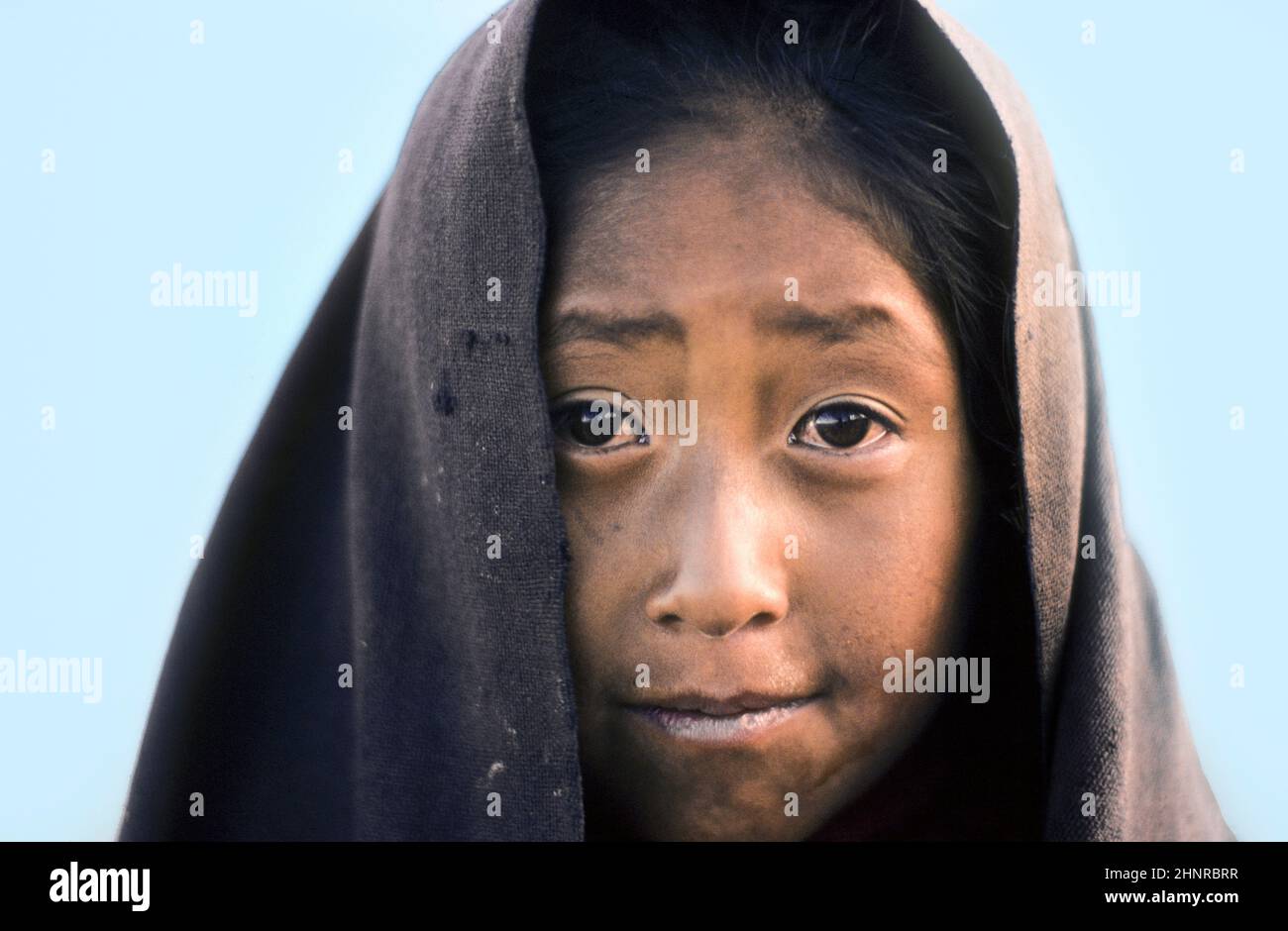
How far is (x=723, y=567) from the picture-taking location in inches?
53.0

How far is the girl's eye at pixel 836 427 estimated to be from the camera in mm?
1446

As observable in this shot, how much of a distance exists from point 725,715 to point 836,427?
339mm

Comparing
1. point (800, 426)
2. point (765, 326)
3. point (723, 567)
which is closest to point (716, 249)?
point (765, 326)

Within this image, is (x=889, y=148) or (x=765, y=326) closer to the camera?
(x=765, y=326)

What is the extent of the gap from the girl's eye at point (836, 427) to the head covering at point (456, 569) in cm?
18

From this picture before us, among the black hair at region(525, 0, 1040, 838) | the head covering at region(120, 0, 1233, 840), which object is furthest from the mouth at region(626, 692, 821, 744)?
the black hair at region(525, 0, 1040, 838)

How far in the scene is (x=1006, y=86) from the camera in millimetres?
1588

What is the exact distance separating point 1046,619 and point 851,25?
28.8 inches

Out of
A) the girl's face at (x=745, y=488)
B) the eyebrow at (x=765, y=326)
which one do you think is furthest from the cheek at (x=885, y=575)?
the eyebrow at (x=765, y=326)

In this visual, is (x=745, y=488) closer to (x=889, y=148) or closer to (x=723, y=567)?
(x=723, y=567)

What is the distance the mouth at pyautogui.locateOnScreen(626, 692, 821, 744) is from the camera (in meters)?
1.39

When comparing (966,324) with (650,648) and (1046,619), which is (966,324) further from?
(650,648)

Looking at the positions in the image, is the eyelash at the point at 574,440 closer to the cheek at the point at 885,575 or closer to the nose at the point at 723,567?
the nose at the point at 723,567

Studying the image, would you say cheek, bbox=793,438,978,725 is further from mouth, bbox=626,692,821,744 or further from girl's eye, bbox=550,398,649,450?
girl's eye, bbox=550,398,649,450
